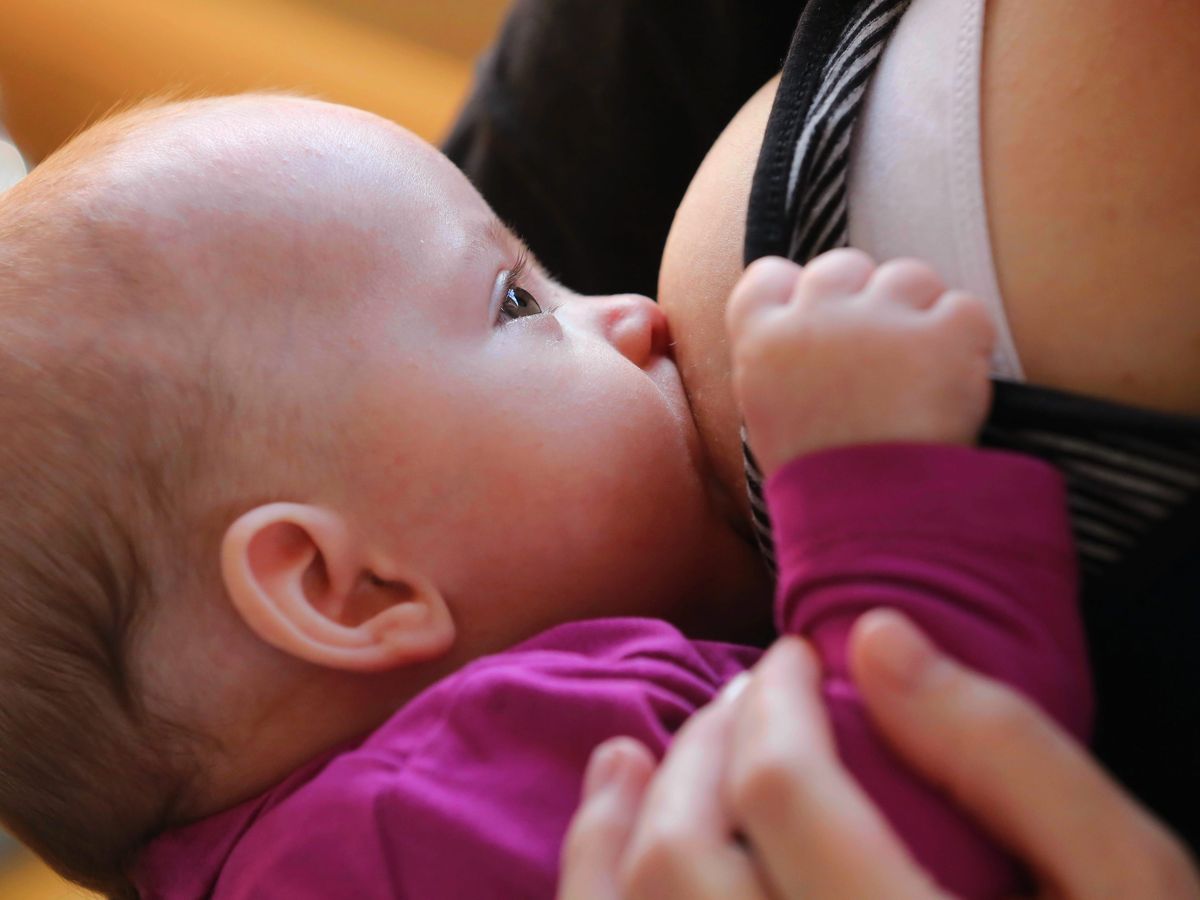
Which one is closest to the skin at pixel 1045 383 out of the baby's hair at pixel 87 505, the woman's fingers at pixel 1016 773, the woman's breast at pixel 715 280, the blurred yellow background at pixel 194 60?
the woman's fingers at pixel 1016 773

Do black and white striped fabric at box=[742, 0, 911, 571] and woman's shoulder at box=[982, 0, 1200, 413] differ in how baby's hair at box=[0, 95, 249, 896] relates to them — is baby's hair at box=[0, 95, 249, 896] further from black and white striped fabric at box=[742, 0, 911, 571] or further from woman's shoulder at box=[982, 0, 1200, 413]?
woman's shoulder at box=[982, 0, 1200, 413]

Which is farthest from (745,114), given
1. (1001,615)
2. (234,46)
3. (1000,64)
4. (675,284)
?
(234,46)

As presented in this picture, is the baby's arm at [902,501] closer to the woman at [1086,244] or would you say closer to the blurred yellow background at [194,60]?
the woman at [1086,244]

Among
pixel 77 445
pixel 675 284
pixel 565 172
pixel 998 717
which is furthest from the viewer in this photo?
pixel 565 172

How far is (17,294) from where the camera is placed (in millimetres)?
637

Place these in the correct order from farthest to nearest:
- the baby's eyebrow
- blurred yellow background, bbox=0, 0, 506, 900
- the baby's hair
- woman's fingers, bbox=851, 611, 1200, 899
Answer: blurred yellow background, bbox=0, 0, 506, 900
the baby's eyebrow
the baby's hair
woman's fingers, bbox=851, 611, 1200, 899

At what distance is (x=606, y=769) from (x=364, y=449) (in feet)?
0.82

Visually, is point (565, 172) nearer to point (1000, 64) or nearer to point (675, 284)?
point (675, 284)

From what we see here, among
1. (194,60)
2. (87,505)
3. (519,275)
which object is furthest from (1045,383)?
(194,60)

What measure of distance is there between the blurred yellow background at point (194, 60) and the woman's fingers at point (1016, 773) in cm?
145

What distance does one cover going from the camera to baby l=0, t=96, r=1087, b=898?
0.57 meters

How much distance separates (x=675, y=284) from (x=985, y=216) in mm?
263

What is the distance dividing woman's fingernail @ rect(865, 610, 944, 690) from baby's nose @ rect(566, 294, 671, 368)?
1.18 feet

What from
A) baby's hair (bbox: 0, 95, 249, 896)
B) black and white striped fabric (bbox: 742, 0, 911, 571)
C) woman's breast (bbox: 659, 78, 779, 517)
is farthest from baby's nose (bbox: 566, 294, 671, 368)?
baby's hair (bbox: 0, 95, 249, 896)
